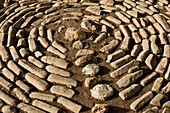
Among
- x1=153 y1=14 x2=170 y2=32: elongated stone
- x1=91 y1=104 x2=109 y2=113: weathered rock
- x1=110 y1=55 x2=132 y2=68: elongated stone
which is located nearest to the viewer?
x1=91 y1=104 x2=109 y2=113: weathered rock

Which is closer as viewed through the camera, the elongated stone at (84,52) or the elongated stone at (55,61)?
the elongated stone at (55,61)

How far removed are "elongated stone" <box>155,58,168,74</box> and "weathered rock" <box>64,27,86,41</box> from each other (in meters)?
1.44

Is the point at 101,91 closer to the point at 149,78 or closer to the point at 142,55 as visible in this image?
the point at 149,78

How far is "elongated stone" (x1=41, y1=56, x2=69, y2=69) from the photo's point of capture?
14.8 feet

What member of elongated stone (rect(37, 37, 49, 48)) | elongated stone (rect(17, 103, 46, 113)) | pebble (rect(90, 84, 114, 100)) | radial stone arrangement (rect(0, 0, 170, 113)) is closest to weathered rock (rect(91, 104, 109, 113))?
radial stone arrangement (rect(0, 0, 170, 113))

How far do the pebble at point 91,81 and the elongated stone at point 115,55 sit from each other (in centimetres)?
46

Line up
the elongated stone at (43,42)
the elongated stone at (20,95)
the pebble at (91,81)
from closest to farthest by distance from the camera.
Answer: the elongated stone at (20,95)
the pebble at (91,81)
the elongated stone at (43,42)

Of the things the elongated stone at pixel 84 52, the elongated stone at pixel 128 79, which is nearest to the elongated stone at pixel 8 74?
the elongated stone at pixel 84 52

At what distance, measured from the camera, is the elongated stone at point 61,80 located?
4.24m

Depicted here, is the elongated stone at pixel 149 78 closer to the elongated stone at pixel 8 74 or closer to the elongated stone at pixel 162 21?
the elongated stone at pixel 162 21

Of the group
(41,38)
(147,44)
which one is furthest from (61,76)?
(147,44)

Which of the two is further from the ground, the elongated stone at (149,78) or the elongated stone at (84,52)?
the elongated stone at (84,52)

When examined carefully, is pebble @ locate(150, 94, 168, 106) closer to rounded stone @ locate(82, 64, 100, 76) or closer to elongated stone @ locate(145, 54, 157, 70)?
elongated stone @ locate(145, 54, 157, 70)

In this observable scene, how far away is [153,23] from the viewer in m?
5.41
